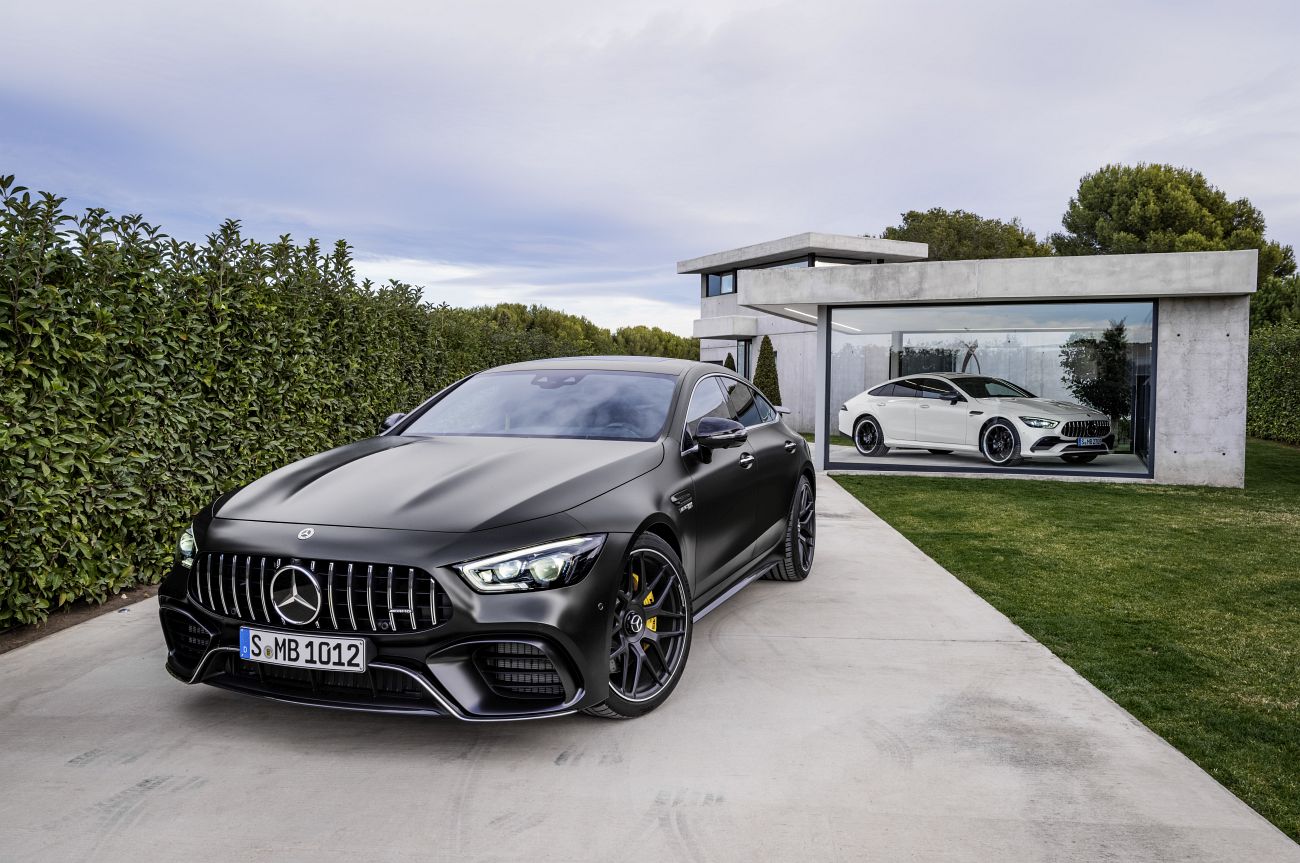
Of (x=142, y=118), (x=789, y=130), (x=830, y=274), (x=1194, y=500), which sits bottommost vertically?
(x=1194, y=500)

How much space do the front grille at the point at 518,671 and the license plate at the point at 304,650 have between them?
0.43 m

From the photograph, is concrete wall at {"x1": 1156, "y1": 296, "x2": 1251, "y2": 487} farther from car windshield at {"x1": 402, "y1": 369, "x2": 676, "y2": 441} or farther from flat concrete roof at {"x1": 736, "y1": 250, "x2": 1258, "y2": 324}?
car windshield at {"x1": 402, "y1": 369, "x2": 676, "y2": 441}

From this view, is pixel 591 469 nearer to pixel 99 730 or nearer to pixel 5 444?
pixel 99 730

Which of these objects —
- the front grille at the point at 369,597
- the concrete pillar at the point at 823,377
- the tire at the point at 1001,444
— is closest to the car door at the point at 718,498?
the front grille at the point at 369,597

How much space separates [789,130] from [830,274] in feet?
17.5

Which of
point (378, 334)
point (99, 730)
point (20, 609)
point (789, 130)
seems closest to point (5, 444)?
point (20, 609)

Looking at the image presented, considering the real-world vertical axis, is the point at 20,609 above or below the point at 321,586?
below

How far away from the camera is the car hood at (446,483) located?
344cm

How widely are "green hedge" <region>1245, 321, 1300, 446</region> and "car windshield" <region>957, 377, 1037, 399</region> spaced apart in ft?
31.0

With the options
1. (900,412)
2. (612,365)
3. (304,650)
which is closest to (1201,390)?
(900,412)

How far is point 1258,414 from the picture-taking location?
23.3m

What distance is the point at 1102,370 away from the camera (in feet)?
44.3

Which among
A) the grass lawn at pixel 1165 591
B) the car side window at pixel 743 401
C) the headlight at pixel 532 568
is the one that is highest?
the car side window at pixel 743 401

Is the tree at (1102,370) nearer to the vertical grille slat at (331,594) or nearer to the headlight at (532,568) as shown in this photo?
the headlight at (532,568)
